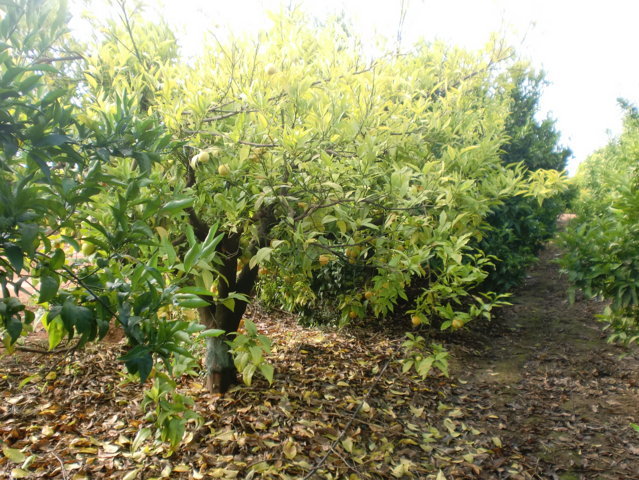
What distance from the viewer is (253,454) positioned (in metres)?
2.86

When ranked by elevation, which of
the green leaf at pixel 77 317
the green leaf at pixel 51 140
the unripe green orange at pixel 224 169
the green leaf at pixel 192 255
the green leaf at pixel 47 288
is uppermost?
the unripe green orange at pixel 224 169

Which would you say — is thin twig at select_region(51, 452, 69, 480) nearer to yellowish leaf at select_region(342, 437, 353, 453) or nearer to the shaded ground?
the shaded ground

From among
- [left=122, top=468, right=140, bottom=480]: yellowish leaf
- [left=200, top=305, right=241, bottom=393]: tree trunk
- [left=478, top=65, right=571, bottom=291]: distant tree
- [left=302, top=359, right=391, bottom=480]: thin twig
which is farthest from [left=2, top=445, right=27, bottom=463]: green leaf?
[left=478, top=65, right=571, bottom=291]: distant tree

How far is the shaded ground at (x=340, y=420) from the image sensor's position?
276cm

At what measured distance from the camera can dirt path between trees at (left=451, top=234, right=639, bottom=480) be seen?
335cm

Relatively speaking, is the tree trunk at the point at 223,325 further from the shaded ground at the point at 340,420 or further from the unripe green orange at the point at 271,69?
the unripe green orange at the point at 271,69

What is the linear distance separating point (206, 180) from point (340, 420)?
1982 mm

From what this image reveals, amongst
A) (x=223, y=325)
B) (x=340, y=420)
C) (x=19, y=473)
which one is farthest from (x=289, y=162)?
(x=19, y=473)

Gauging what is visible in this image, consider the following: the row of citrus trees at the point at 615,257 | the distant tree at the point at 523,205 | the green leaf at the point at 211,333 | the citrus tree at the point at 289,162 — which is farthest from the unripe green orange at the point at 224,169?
the distant tree at the point at 523,205

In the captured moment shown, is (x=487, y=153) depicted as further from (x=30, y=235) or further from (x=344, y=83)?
(x=30, y=235)

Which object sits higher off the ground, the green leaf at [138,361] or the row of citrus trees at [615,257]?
the row of citrus trees at [615,257]

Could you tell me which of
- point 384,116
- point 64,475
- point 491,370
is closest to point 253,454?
point 64,475

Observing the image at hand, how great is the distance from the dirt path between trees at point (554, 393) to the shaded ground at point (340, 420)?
0.02 meters

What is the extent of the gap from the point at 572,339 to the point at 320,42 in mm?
5139
